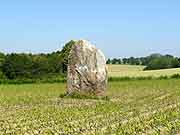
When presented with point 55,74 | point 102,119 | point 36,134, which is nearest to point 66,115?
point 102,119

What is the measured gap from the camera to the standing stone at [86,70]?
113ft

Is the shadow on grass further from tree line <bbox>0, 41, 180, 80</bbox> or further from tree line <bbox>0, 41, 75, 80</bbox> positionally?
tree line <bbox>0, 41, 75, 80</bbox>

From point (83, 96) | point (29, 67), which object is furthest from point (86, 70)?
point (29, 67)

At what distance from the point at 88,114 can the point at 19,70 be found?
249 feet

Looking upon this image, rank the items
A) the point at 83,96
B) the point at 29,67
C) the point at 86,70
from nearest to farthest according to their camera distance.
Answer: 1. the point at 83,96
2. the point at 86,70
3. the point at 29,67

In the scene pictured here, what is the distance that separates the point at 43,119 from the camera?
64.8ft

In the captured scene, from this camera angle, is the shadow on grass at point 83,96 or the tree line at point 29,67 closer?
the shadow on grass at point 83,96

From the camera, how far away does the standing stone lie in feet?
113

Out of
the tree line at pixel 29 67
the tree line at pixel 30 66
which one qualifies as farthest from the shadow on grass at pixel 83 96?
the tree line at pixel 29 67

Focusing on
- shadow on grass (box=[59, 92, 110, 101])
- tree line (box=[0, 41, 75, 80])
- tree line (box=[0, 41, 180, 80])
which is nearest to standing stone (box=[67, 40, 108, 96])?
shadow on grass (box=[59, 92, 110, 101])

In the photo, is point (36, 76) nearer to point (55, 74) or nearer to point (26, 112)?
point (55, 74)

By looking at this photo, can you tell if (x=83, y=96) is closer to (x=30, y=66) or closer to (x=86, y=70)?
(x=86, y=70)

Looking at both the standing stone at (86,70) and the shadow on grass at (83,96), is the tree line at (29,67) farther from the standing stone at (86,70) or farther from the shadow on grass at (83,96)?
the shadow on grass at (83,96)

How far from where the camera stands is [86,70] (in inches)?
1368
